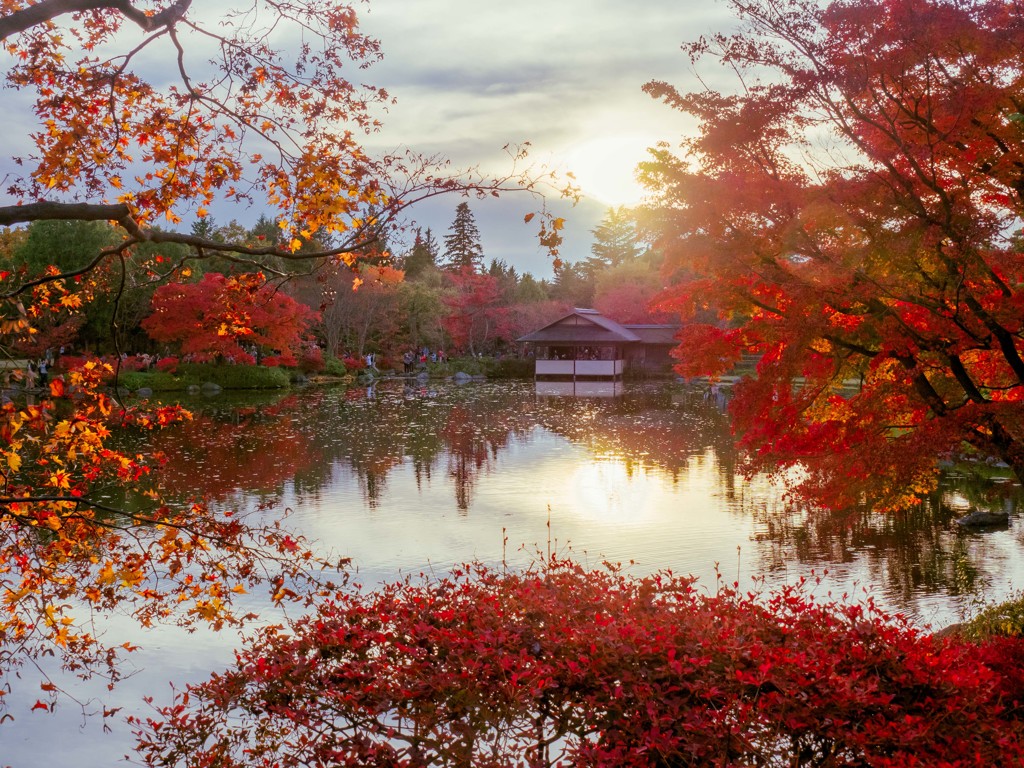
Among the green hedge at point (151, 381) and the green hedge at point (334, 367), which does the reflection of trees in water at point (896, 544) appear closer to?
the green hedge at point (151, 381)

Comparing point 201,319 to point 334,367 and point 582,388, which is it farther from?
point 582,388

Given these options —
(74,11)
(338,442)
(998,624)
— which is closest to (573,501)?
(998,624)

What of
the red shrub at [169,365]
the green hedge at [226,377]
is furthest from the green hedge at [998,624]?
the red shrub at [169,365]

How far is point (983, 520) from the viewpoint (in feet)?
33.2

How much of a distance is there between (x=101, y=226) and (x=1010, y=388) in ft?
104

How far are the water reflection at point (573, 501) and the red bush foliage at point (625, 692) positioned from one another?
1569mm

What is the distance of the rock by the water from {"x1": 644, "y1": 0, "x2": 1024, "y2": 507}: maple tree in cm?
435

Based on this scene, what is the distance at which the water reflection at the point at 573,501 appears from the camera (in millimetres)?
8664

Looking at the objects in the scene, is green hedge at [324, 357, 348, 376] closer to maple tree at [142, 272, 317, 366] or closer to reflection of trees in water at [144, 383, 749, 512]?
maple tree at [142, 272, 317, 366]

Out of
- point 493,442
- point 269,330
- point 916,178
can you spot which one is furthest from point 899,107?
point 269,330

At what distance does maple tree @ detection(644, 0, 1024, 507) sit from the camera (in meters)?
5.23

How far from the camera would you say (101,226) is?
101 feet

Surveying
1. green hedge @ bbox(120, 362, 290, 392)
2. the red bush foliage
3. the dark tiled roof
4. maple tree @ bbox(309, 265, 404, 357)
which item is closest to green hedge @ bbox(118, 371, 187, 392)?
green hedge @ bbox(120, 362, 290, 392)

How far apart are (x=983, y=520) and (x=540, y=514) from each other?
550 centimetres
